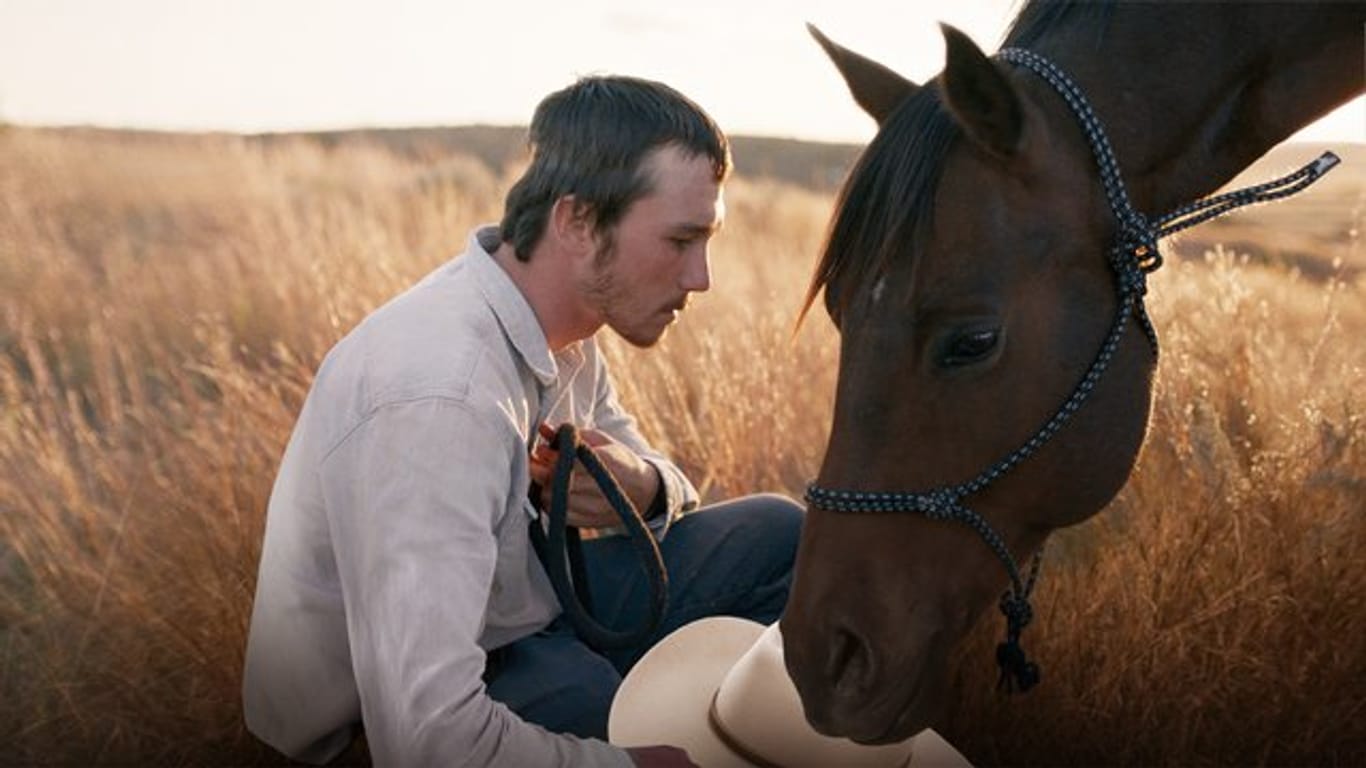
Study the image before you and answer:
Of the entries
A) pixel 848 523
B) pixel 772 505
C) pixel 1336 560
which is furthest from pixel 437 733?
pixel 1336 560

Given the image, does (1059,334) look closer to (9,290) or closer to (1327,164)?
(1327,164)

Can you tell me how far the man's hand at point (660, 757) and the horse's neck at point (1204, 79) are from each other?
4.09 feet

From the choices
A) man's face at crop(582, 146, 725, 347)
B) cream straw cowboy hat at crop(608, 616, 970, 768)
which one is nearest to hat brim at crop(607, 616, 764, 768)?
cream straw cowboy hat at crop(608, 616, 970, 768)

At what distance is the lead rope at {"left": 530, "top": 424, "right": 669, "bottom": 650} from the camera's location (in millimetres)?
2652

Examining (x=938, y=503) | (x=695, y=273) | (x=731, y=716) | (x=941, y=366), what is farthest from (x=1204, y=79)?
(x=731, y=716)

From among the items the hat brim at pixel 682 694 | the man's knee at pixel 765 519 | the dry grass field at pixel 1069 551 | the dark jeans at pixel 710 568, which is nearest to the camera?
the hat brim at pixel 682 694

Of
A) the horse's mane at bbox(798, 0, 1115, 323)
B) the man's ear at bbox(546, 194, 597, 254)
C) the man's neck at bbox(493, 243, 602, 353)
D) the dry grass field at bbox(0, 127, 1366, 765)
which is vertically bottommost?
the dry grass field at bbox(0, 127, 1366, 765)

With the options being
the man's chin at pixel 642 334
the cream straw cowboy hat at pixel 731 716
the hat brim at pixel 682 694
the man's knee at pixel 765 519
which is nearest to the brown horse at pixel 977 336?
the cream straw cowboy hat at pixel 731 716

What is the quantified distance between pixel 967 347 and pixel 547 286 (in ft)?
3.31

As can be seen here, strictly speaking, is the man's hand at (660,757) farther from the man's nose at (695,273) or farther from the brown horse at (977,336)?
the man's nose at (695,273)

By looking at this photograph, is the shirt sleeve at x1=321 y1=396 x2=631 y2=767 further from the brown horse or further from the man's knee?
the man's knee

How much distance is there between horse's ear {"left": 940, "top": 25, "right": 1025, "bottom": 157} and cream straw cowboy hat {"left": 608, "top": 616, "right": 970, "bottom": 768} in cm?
94

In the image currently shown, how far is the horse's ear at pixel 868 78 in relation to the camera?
2.53m

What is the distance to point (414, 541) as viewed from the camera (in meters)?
2.27
